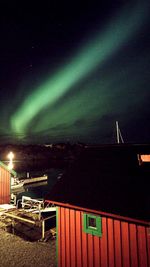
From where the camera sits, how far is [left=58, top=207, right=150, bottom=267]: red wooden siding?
7.42 metres

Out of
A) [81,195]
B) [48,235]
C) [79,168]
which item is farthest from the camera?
[48,235]

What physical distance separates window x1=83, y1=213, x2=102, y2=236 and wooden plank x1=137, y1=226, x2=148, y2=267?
5.31 feet

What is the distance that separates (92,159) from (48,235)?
733cm

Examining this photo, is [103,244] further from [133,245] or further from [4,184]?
[4,184]

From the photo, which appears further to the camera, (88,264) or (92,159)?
(92,159)

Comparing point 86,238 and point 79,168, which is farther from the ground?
point 79,168

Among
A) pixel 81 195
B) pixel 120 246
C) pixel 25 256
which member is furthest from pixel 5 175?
pixel 120 246

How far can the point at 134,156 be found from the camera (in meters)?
10.1

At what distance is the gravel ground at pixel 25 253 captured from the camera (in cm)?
1097

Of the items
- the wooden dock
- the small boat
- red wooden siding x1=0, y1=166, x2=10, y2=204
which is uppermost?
red wooden siding x1=0, y1=166, x2=10, y2=204

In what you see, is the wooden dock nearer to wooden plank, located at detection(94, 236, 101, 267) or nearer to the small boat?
wooden plank, located at detection(94, 236, 101, 267)

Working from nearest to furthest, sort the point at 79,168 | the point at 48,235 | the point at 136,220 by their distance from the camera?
1. the point at 136,220
2. the point at 79,168
3. the point at 48,235

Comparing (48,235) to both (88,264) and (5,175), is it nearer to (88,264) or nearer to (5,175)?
(88,264)

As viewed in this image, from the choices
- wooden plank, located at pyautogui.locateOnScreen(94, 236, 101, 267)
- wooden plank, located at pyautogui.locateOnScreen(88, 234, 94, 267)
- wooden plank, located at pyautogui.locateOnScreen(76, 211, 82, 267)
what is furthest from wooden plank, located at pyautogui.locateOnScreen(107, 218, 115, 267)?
wooden plank, located at pyautogui.locateOnScreen(76, 211, 82, 267)
